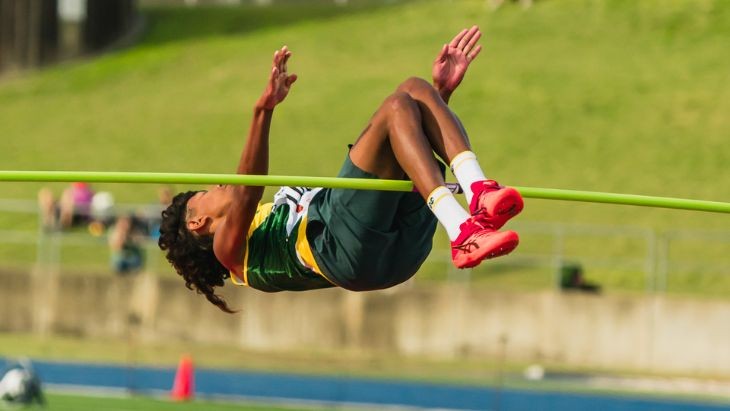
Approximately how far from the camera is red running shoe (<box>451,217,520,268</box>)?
5.41 metres

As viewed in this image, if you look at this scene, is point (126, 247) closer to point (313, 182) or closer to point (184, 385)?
point (184, 385)

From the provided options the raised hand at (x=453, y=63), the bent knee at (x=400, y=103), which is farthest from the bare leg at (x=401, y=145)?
the raised hand at (x=453, y=63)

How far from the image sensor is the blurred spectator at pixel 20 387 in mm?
11047

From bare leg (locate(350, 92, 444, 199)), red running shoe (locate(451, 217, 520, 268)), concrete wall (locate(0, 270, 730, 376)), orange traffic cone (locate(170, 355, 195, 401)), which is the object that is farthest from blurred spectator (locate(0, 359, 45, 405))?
red running shoe (locate(451, 217, 520, 268))

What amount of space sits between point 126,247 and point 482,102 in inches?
363

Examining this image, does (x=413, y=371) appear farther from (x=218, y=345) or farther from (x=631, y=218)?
(x=631, y=218)

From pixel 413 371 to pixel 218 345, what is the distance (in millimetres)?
3734

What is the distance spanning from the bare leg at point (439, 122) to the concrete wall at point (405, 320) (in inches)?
351

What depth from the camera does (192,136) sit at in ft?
82.1

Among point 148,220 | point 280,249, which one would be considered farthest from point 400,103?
point 148,220

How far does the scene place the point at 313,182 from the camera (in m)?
5.90

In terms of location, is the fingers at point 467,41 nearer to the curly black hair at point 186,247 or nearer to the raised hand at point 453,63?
the raised hand at point 453,63

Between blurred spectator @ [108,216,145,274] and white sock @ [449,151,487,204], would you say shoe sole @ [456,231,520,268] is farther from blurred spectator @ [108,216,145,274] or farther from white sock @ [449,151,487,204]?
blurred spectator @ [108,216,145,274]

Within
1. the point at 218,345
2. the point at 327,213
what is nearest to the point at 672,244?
the point at 218,345
